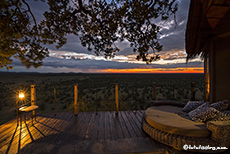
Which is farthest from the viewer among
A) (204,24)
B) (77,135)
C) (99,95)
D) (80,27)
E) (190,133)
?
(99,95)

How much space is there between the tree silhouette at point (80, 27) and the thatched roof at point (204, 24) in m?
1.12

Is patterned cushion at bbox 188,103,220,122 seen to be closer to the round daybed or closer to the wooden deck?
the round daybed

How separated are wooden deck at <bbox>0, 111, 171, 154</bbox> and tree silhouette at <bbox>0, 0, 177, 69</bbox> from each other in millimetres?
2650

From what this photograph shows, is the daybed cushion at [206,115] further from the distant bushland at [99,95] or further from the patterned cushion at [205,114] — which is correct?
the distant bushland at [99,95]

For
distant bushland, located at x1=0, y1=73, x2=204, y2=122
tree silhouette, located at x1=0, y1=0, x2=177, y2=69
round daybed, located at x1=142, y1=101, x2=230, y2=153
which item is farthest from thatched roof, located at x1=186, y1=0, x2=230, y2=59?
distant bushland, located at x1=0, y1=73, x2=204, y2=122

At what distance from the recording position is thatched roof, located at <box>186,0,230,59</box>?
218 cm

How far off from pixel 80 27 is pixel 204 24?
4.97 m

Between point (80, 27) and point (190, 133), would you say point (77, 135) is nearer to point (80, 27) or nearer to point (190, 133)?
point (190, 133)

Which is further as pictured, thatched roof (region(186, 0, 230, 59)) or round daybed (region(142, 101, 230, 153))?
round daybed (region(142, 101, 230, 153))

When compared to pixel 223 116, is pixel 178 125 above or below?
below

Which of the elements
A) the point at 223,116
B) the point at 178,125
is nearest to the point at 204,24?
the point at 223,116

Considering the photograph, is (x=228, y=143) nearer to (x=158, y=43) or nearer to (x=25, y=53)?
(x=158, y=43)

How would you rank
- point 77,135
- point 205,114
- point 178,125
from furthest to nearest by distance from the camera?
1. point 77,135
2. point 205,114
3. point 178,125

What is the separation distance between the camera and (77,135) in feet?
11.5
